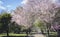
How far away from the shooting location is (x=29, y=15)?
1432 centimetres

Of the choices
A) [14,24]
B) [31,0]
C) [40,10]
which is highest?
[31,0]

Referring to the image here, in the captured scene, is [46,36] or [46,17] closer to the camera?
[46,17]

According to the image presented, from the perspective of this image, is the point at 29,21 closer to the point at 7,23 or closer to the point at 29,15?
the point at 29,15

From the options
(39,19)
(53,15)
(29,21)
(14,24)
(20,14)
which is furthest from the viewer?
(14,24)

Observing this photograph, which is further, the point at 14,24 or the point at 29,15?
the point at 14,24

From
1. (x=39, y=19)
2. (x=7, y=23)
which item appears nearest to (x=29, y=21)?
(x=39, y=19)

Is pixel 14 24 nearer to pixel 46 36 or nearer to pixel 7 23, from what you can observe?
pixel 7 23

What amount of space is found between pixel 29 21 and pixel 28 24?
52cm

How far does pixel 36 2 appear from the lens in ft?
43.6

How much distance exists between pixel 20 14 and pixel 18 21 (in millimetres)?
765

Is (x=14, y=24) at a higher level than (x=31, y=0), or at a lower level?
lower

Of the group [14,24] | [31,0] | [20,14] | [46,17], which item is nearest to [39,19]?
[46,17]

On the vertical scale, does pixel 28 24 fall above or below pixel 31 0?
below

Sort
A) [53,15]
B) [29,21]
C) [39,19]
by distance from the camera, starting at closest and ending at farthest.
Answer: [53,15] → [39,19] → [29,21]
